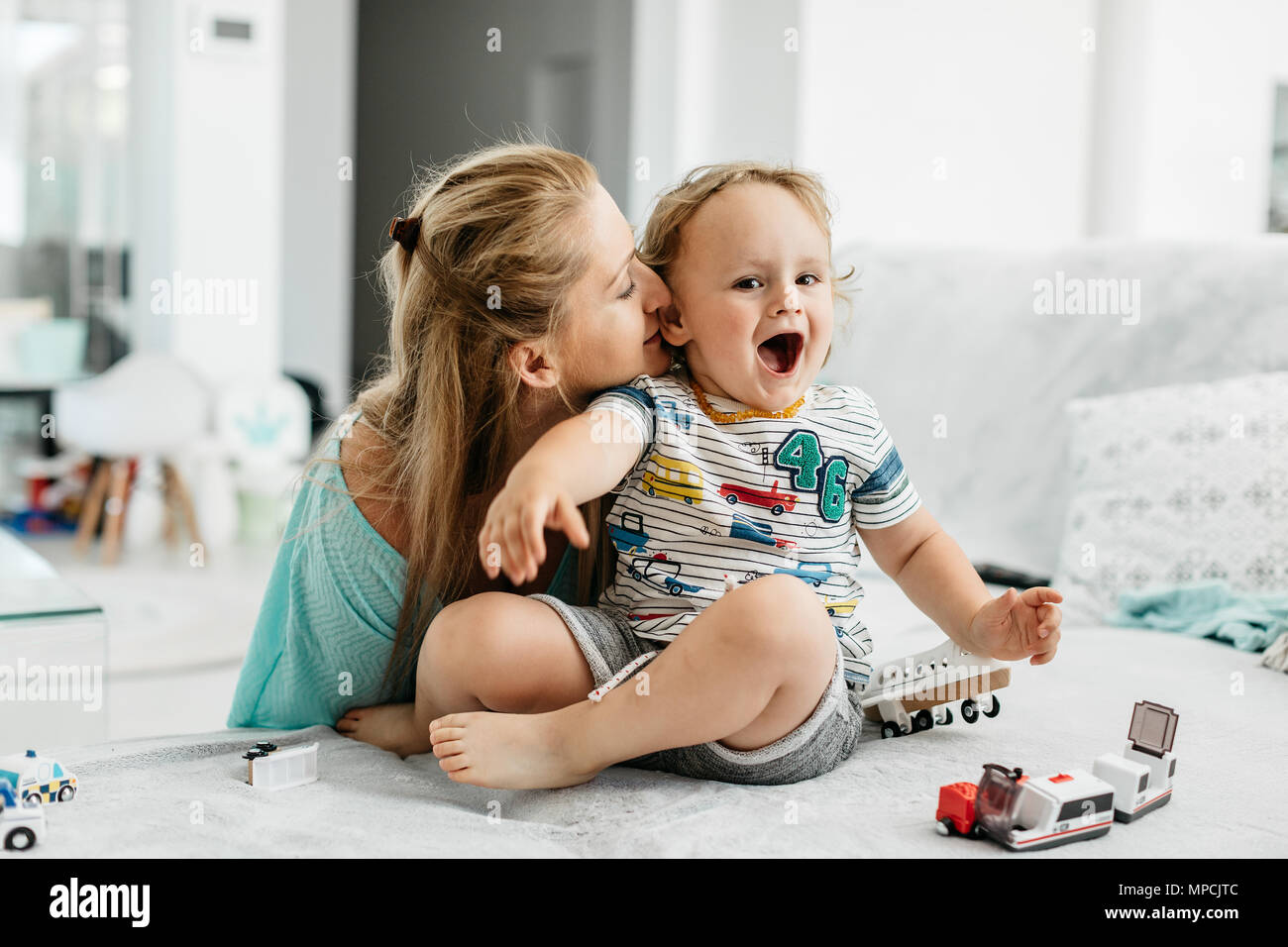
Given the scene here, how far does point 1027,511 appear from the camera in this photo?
161 centimetres

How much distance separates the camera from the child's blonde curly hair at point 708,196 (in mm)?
987

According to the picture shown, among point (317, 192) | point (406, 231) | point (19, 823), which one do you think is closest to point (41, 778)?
point (19, 823)

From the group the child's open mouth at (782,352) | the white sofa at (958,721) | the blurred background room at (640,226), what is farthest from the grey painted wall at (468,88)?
the child's open mouth at (782,352)

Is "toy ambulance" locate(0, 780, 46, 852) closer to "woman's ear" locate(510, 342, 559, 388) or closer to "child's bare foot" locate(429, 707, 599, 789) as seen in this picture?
"child's bare foot" locate(429, 707, 599, 789)

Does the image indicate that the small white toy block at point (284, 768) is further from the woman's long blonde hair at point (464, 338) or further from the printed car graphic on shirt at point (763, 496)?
the printed car graphic on shirt at point (763, 496)

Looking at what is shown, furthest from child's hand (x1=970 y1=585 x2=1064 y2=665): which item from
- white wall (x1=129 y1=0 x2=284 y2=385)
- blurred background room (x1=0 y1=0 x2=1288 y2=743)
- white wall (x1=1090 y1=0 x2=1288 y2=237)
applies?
white wall (x1=129 y1=0 x2=284 y2=385)

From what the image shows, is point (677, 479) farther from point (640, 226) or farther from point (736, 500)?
point (640, 226)

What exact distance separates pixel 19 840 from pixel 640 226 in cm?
74

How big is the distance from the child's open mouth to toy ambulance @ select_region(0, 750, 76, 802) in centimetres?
59

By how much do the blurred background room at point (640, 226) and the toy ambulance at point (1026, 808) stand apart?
22.4 inches

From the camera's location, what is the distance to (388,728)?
1.02 m

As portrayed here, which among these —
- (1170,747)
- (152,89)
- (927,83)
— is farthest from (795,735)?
(152,89)

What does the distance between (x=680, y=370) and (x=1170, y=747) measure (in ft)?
1.55

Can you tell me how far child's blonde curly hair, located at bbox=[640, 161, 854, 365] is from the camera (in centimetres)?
99
